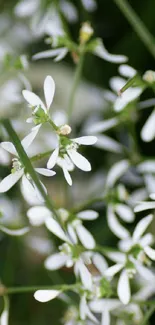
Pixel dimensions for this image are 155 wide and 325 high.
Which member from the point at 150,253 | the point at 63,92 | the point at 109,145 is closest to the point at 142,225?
the point at 150,253

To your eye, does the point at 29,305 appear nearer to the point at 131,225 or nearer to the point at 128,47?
the point at 131,225

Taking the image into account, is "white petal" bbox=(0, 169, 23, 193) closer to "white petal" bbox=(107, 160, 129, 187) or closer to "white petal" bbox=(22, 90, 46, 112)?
"white petal" bbox=(22, 90, 46, 112)

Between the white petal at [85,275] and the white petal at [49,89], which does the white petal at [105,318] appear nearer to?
the white petal at [85,275]

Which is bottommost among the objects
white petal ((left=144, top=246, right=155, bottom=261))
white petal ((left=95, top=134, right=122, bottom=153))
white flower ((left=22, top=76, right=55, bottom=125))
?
white petal ((left=144, top=246, right=155, bottom=261))

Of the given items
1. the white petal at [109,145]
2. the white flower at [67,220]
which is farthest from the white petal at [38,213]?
the white petal at [109,145]

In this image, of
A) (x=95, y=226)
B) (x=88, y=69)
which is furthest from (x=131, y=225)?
(x=88, y=69)

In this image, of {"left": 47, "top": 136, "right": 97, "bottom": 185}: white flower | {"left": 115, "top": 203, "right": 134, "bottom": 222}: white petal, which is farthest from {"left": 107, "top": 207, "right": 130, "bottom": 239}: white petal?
{"left": 47, "top": 136, "right": 97, "bottom": 185}: white flower

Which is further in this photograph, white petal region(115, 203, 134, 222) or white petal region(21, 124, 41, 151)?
white petal region(115, 203, 134, 222)
